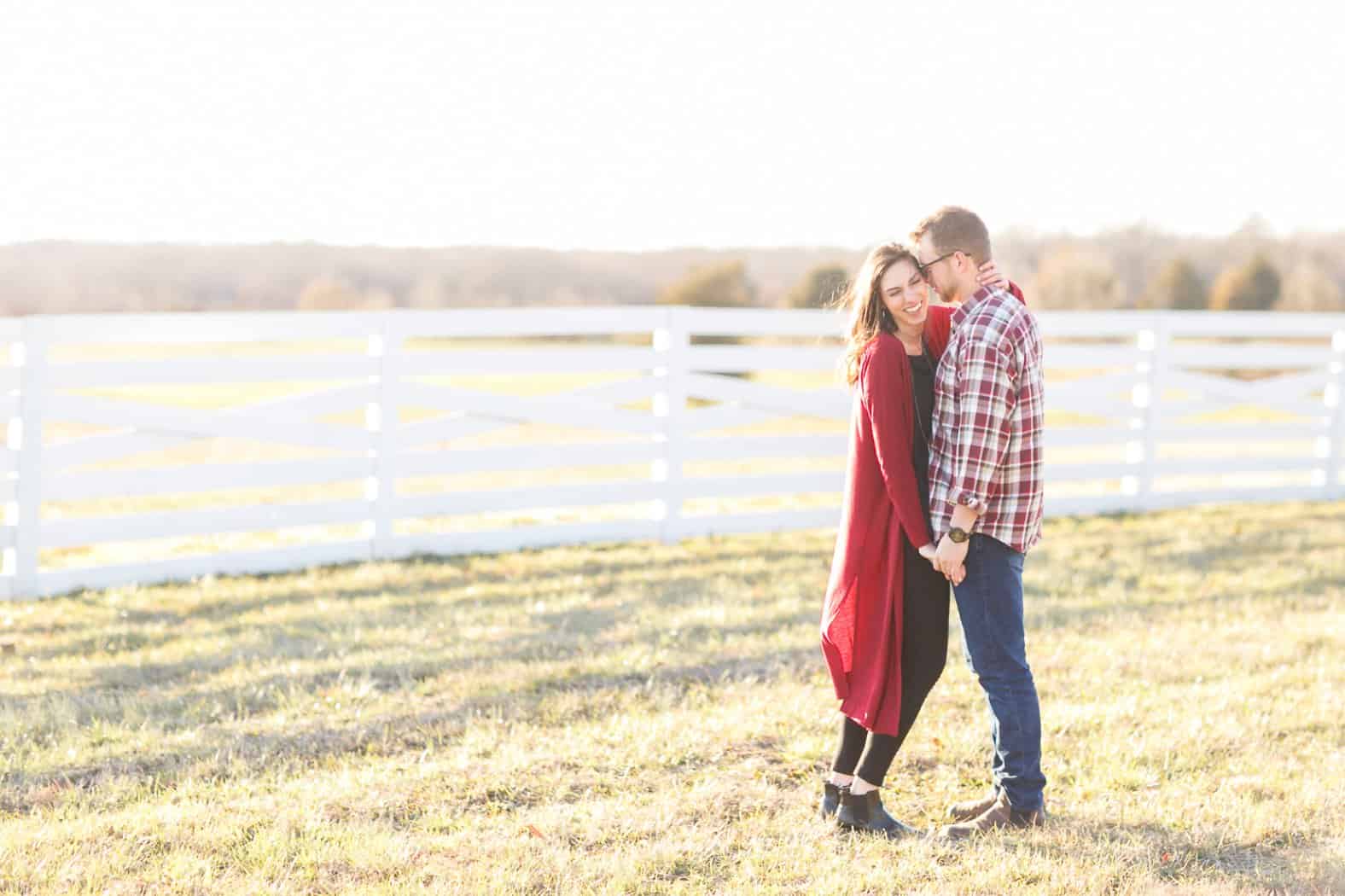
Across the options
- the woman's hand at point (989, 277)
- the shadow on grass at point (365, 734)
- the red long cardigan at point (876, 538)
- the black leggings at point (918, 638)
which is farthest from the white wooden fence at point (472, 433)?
the woman's hand at point (989, 277)

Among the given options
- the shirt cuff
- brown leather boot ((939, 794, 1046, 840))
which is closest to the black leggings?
the shirt cuff

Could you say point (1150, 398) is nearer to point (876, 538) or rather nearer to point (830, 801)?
point (830, 801)

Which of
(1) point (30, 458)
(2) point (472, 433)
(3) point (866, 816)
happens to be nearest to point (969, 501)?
(3) point (866, 816)

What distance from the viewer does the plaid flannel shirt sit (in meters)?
3.82

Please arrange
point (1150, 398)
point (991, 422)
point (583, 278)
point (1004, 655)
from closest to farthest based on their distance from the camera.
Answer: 1. point (991, 422)
2. point (1004, 655)
3. point (1150, 398)
4. point (583, 278)

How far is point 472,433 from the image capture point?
29.4 feet

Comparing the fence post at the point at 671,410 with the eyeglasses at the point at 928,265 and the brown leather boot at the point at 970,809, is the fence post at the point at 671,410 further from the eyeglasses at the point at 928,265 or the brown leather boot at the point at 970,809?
the eyeglasses at the point at 928,265

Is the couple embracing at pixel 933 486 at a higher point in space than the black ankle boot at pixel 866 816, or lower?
higher

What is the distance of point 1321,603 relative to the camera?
7.85 meters

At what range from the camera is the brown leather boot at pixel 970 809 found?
4352mm

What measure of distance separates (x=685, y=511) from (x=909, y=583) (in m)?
6.66

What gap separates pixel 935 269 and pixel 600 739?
2.24 m

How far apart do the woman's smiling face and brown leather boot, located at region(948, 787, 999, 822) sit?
157 centimetres

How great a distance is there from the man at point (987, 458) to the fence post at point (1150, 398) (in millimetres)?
7570
